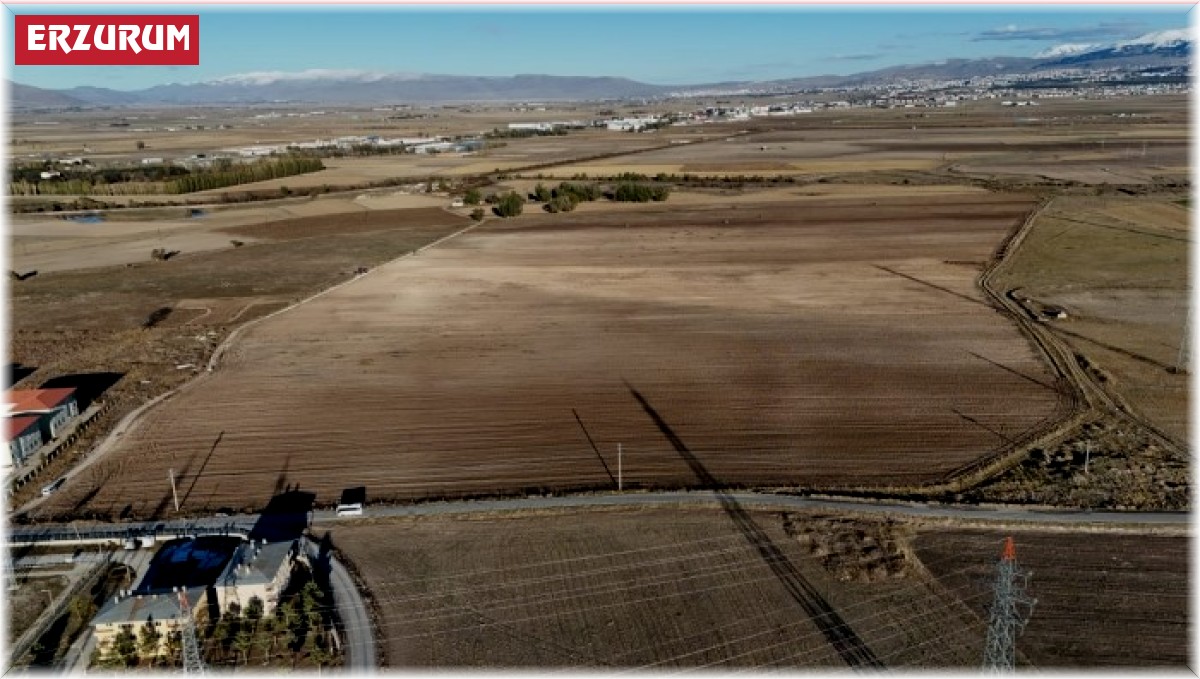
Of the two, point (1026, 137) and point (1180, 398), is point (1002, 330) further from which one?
point (1026, 137)

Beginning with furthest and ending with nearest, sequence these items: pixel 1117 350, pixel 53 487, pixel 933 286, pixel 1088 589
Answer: pixel 933 286, pixel 1117 350, pixel 53 487, pixel 1088 589

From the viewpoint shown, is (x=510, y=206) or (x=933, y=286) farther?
(x=510, y=206)

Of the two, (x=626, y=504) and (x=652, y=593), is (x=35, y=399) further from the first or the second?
(x=652, y=593)

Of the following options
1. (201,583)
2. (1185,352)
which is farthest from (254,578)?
(1185,352)

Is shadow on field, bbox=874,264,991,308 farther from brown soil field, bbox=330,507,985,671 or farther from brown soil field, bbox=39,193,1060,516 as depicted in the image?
brown soil field, bbox=330,507,985,671

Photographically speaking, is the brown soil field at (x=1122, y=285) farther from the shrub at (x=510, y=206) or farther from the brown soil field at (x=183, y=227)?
the brown soil field at (x=183, y=227)

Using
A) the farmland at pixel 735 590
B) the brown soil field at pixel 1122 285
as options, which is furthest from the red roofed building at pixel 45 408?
the brown soil field at pixel 1122 285

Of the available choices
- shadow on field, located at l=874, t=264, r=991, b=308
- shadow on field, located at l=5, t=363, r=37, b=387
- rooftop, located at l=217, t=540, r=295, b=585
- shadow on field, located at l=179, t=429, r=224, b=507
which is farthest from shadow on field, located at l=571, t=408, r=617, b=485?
shadow on field, located at l=874, t=264, r=991, b=308

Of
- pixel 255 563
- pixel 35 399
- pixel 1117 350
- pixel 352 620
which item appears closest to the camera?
pixel 352 620

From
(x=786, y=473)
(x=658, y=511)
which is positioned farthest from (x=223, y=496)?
(x=786, y=473)
